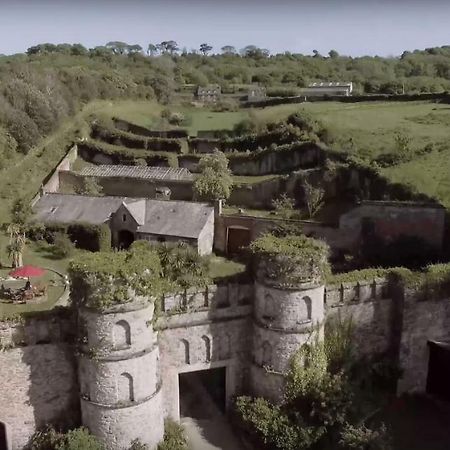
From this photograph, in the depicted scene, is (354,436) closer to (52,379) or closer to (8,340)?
(52,379)

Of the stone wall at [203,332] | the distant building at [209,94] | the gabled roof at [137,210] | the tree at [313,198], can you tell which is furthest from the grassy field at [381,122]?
the stone wall at [203,332]

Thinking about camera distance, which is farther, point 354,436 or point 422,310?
point 422,310

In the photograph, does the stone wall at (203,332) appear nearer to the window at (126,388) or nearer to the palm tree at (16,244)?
the window at (126,388)

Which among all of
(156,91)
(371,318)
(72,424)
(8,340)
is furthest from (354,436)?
(156,91)

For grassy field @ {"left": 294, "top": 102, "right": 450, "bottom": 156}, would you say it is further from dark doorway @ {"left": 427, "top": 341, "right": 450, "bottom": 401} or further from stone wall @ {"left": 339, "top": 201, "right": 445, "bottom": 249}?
dark doorway @ {"left": 427, "top": 341, "right": 450, "bottom": 401}

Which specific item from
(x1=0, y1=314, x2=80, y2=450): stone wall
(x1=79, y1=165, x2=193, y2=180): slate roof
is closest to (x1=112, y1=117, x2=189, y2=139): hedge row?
(x1=79, y1=165, x2=193, y2=180): slate roof

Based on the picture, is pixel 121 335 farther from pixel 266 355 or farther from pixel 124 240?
pixel 124 240
